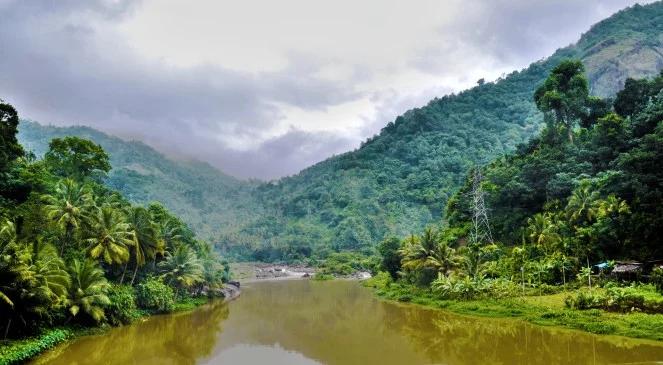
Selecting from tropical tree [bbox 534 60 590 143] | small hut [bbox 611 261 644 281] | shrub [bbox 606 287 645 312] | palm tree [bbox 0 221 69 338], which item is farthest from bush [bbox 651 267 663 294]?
palm tree [bbox 0 221 69 338]

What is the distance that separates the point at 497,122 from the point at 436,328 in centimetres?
11038

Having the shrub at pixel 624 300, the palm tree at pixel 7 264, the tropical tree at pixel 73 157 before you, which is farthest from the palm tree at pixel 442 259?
the tropical tree at pixel 73 157

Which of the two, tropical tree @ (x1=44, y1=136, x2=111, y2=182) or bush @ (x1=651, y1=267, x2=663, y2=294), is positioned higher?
tropical tree @ (x1=44, y1=136, x2=111, y2=182)

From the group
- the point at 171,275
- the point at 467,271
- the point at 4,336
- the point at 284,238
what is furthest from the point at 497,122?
the point at 4,336

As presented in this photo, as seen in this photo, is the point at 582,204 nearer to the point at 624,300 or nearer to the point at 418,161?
the point at 624,300

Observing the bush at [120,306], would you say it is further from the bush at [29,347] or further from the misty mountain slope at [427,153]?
the misty mountain slope at [427,153]

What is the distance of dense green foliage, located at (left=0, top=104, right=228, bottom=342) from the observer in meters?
19.1

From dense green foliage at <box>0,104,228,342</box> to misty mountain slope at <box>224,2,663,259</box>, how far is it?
233 ft

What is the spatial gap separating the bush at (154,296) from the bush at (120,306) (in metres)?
1.80

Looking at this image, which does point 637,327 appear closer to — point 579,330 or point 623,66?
point 579,330

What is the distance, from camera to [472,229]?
42.0m

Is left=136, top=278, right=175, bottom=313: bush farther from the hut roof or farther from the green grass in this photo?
the hut roof

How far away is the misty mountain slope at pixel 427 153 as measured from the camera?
4341 inches

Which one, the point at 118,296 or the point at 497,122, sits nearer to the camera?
the point at 118,296
